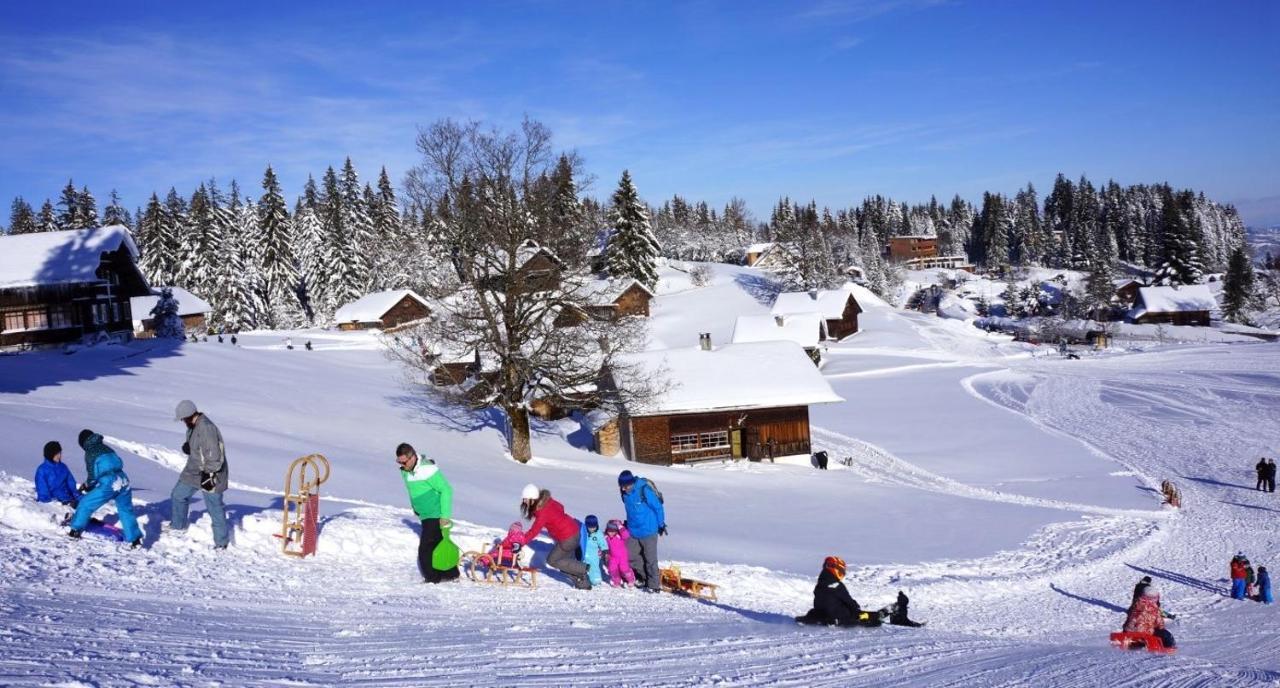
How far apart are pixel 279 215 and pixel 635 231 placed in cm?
3188

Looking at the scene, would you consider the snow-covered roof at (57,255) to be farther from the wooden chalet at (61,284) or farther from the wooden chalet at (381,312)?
the wooden chalet at (381,312)

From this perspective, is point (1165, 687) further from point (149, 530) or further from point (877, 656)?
point (149, 530)

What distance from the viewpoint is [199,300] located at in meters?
67.2

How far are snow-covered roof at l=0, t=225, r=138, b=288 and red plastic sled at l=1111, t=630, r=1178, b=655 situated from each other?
4088 centimetres

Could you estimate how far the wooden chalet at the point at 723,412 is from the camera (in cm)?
3281

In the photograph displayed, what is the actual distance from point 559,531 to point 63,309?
37649mm

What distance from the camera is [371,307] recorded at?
6831cm

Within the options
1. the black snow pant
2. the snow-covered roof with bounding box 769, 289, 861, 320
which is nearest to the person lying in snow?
the black snow pant

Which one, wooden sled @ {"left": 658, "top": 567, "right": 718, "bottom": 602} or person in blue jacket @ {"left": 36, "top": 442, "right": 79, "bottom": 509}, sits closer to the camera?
person in blue jacket @ {"left": 36, "top": 442, "right": 79, "bottom": 509}

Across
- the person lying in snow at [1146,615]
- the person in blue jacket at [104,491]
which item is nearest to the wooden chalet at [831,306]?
the person lying in snow at [1146,615]

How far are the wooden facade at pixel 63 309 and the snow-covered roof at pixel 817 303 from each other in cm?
5158

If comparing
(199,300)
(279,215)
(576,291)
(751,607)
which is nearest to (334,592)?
(751,607)

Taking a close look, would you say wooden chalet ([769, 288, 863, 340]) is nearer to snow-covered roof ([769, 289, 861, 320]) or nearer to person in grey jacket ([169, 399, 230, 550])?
snow-covered roof ([769, 289, 861, 320])

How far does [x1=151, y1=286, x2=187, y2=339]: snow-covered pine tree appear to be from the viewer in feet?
156
